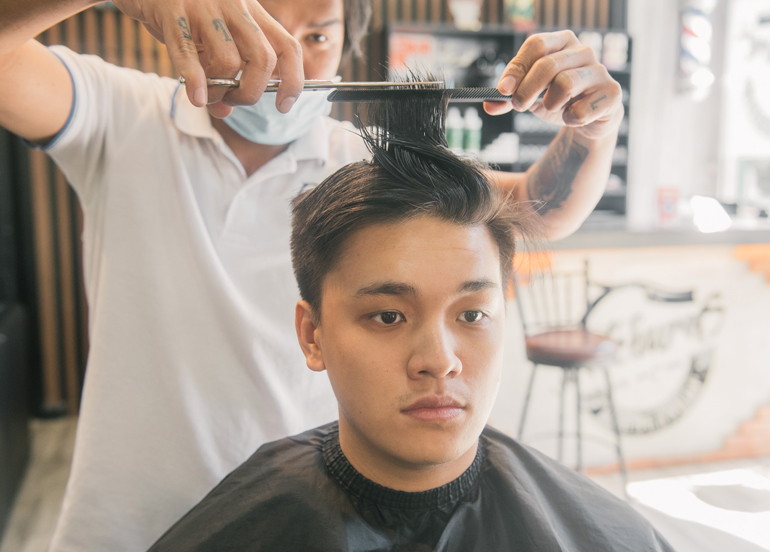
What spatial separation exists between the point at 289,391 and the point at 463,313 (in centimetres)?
46

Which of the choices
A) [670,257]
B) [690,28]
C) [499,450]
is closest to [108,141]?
[499,450]

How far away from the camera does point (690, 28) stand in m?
5.20

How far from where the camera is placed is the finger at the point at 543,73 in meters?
0.85

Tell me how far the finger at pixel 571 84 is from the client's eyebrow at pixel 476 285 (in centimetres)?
29

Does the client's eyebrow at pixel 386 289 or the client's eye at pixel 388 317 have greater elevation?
the client's eyebrow at pixel 386 289

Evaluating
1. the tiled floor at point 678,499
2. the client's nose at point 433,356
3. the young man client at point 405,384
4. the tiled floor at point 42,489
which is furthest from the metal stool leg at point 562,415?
the tiled floor at point 42,489

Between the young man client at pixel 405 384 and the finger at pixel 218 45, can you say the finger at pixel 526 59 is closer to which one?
the young man client at pixel 405 384

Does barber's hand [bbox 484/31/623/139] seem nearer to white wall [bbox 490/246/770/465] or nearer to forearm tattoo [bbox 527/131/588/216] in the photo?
forearm tattoo [bbox 527/131/588/216]

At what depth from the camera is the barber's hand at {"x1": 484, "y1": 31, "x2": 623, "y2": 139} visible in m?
0.85

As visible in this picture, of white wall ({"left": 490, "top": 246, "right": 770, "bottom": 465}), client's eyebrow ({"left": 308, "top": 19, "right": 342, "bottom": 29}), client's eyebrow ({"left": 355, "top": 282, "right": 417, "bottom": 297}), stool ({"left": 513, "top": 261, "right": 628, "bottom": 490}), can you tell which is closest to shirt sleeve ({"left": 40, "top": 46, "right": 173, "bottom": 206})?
client's eyebrow ({"left": 308, "top": 19, "right": 342, "bottom": 29})

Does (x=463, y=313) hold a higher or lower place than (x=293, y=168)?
lower

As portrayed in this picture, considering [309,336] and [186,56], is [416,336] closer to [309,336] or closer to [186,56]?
[309,336]

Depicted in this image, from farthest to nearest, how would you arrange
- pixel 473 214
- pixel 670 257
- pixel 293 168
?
pixel 670 257
pixel 293 168
pixel 473 214

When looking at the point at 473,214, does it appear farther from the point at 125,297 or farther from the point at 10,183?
the point at 10,183
